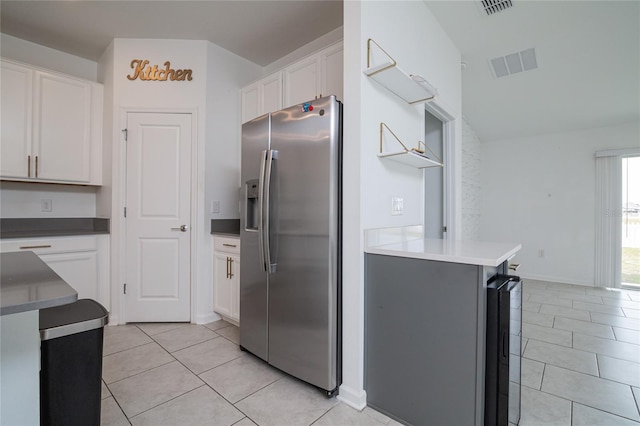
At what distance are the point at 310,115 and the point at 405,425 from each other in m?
1.80

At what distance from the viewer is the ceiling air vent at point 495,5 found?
234cm

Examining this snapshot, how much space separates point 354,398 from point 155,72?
10.8 ft

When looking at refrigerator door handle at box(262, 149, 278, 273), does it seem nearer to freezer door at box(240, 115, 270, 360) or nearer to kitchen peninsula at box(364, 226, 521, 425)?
freezer door at box(240, 115, 270, 360)

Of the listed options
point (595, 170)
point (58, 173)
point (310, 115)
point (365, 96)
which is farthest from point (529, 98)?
point (58, 173)

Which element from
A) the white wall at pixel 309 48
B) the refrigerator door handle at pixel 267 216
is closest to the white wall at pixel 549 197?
the white wall at pixel 309 48

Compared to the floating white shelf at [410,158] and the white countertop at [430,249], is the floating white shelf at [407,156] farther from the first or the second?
the white countertop at [430,249]

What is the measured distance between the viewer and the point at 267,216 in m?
1.91

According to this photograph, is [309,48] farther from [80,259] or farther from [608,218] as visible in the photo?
[608,218]

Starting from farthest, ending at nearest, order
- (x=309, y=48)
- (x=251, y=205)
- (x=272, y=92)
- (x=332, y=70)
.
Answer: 1. (x=309, y=48)
2. (x=272, y=92)
3. (x=332, y=70)
4. (x=251, y=205)

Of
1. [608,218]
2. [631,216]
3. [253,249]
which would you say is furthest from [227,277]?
[631,216]

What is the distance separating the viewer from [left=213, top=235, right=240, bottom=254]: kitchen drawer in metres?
2.65

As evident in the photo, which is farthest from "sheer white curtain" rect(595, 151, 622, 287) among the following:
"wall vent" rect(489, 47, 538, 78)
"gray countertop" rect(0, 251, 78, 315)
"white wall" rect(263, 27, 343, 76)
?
"gray countertop" rect(0, 251, 78, 315)

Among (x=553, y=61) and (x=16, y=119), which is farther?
(x=553, y=61)

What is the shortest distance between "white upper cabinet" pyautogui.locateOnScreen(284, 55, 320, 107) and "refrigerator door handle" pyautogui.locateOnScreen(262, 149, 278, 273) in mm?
927
